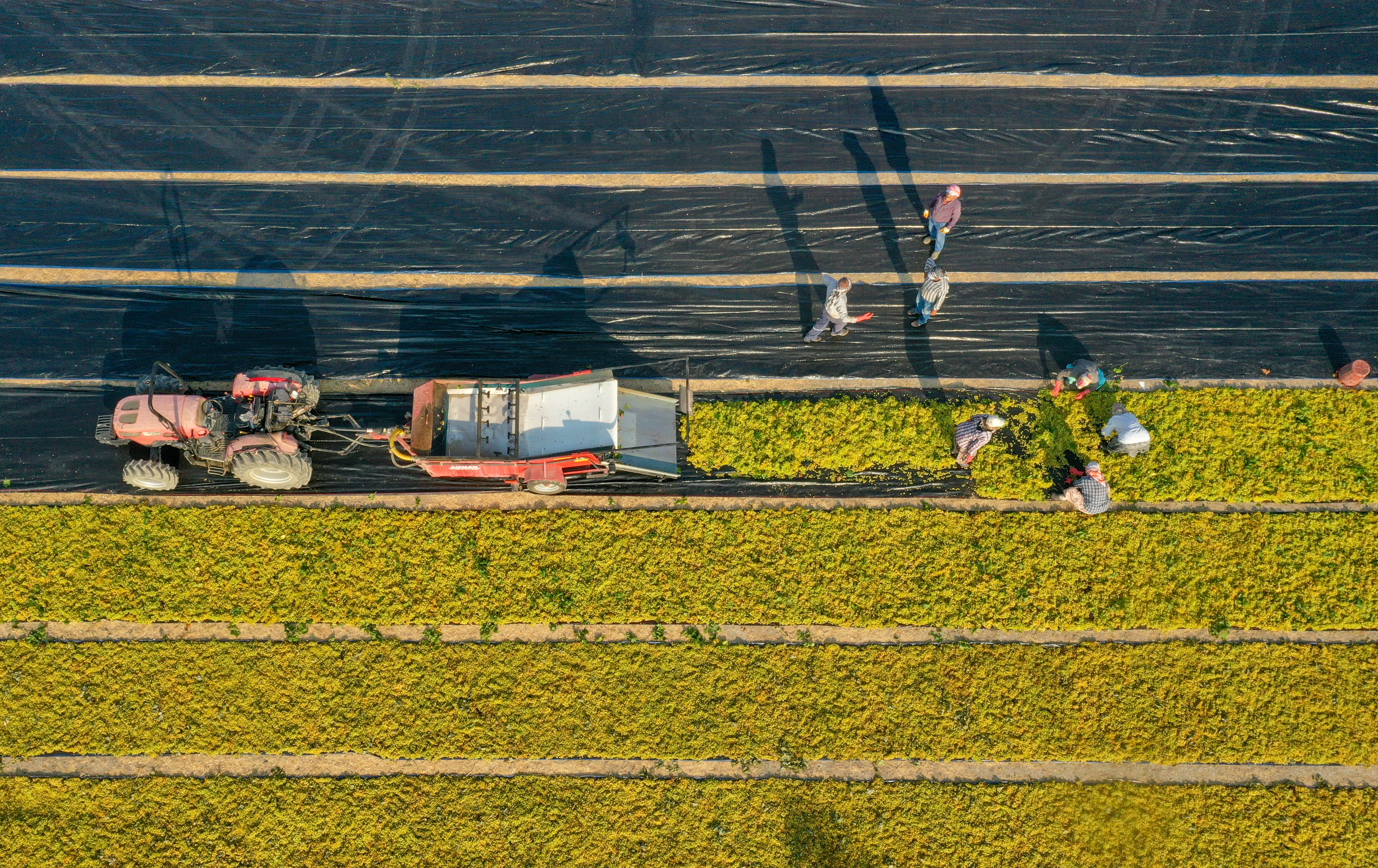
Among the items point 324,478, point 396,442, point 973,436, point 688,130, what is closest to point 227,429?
point 324,478

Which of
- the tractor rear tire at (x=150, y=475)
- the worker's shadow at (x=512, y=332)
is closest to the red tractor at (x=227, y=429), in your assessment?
the tractor rear tire at (x=150, y=475)

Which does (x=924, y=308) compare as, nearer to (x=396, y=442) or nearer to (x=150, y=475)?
(x=396, y=442)

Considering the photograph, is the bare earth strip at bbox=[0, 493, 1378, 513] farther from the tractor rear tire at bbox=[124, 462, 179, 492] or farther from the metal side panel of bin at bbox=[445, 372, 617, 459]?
the metal side panel of bin at bbox=[445, 372, 617, 459]

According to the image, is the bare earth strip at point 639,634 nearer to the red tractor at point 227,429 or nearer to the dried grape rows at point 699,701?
the dried grape rows at point 699,701

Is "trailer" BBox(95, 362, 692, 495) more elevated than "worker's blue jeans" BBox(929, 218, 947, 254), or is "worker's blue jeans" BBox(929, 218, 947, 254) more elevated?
"worker's blue jeans" BBox(929, 218, 947, 254)

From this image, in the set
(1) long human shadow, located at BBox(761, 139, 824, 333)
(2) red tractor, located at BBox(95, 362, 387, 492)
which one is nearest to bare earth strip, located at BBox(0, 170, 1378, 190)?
(1) long human shadow, located at BBox(761, 139, 824, 333)

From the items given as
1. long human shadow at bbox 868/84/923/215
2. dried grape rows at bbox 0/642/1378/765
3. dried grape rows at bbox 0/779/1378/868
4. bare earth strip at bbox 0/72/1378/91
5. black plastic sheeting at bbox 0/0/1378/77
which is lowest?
dried grape rows at bbox 0/779/1378/868

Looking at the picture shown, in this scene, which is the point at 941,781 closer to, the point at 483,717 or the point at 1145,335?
the point at 483,717
